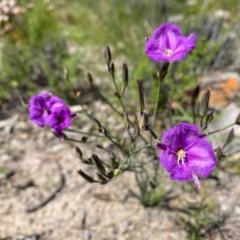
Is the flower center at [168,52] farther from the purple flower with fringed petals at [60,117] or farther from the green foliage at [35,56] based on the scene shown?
the green foliage at [35,56]

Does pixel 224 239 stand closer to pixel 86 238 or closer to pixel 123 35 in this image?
pixel 86 238

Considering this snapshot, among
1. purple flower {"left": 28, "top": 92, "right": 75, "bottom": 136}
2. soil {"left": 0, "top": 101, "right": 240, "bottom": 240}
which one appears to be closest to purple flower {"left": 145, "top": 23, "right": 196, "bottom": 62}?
purple flower {"left": 28, "top": 92, "right": 75, "bottom": 136}

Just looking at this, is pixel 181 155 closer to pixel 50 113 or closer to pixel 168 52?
pixel 168 52

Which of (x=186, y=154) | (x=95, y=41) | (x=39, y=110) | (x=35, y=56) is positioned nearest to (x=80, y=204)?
(x=39, y=110)

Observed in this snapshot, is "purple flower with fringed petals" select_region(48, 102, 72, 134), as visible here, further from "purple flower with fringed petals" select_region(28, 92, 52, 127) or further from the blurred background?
the blurred background

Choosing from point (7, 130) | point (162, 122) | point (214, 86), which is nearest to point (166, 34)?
point (162, 122)

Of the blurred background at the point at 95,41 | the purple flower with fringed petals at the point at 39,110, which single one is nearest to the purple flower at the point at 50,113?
the purple flower with fringed petals at the point at 39,110
